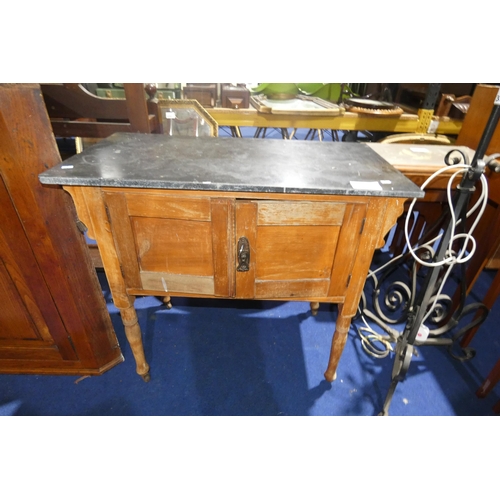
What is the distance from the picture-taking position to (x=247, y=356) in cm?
160

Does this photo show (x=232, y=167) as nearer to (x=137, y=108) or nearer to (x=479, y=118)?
(x=137, y=108)

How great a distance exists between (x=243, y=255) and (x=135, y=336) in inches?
25.6

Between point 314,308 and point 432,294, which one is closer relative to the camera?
point 432,294

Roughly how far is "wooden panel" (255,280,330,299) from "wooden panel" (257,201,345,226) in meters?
0.24

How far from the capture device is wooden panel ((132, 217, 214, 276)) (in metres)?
0.98

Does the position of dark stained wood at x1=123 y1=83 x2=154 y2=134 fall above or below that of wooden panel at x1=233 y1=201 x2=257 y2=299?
above

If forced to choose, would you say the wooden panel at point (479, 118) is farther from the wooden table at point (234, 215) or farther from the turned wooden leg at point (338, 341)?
the turned wooden leg at point (338, 341)

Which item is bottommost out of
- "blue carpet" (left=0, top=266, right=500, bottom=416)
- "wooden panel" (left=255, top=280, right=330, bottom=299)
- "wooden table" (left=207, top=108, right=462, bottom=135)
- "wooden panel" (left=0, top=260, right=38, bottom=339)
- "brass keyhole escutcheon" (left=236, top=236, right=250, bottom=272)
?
"blue carpet" (left=0, top=266, right=500, bottom=416)

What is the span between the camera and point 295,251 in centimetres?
102

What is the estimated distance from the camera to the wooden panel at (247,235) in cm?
92

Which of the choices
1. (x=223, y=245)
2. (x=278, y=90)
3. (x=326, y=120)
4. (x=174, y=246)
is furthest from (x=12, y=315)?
(x=278, y=90)

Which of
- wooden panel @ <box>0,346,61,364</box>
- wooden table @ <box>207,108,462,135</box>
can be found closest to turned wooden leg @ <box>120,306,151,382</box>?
wooden panel @ <box>0,346,61,364</box>

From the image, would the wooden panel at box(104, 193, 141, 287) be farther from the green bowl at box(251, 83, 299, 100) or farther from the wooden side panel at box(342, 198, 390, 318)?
the green bowl at box(251, 83, 299, 100)

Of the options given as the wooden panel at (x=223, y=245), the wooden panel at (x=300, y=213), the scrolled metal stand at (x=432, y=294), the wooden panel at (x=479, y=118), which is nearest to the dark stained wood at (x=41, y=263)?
the wooden panel at (x=223, y=245)
